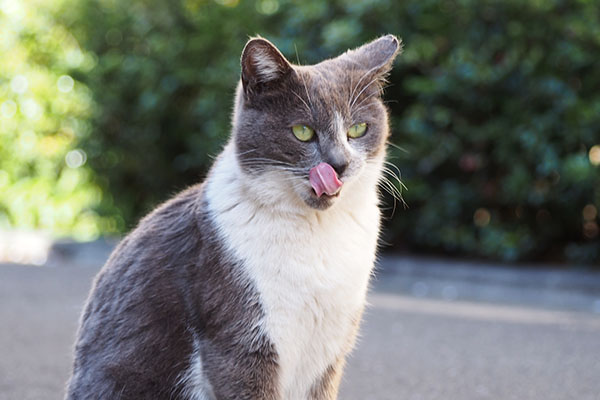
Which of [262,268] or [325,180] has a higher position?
[325,180]

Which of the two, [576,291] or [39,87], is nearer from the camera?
[576,291]

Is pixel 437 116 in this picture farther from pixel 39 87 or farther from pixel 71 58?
pixel 39 87

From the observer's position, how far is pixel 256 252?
7.91 feet

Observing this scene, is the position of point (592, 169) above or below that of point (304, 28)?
below

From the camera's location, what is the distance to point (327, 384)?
259 cm

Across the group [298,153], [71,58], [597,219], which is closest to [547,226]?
[597,219]

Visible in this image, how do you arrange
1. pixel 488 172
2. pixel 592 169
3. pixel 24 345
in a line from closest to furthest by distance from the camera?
pixel 24 345 < pixel 592 169 < pixel 488 172

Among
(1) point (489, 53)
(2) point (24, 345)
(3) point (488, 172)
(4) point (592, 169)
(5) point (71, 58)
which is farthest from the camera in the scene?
(5) point (71, 58)

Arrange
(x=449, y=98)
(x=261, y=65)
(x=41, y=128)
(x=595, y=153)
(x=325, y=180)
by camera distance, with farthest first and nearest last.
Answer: (x=41, y=128)
(x=449, y=98)
(x=595, y=153)
(x=261, y=65)
(x=325, y=180)

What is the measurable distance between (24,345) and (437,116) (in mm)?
3703

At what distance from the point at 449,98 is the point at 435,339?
105 inches

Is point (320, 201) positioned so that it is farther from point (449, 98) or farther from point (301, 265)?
point (449, 98)

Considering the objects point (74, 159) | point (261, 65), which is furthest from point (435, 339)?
point (74, 159)

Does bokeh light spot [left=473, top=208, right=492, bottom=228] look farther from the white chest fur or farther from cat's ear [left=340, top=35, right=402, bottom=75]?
the white chest fur
